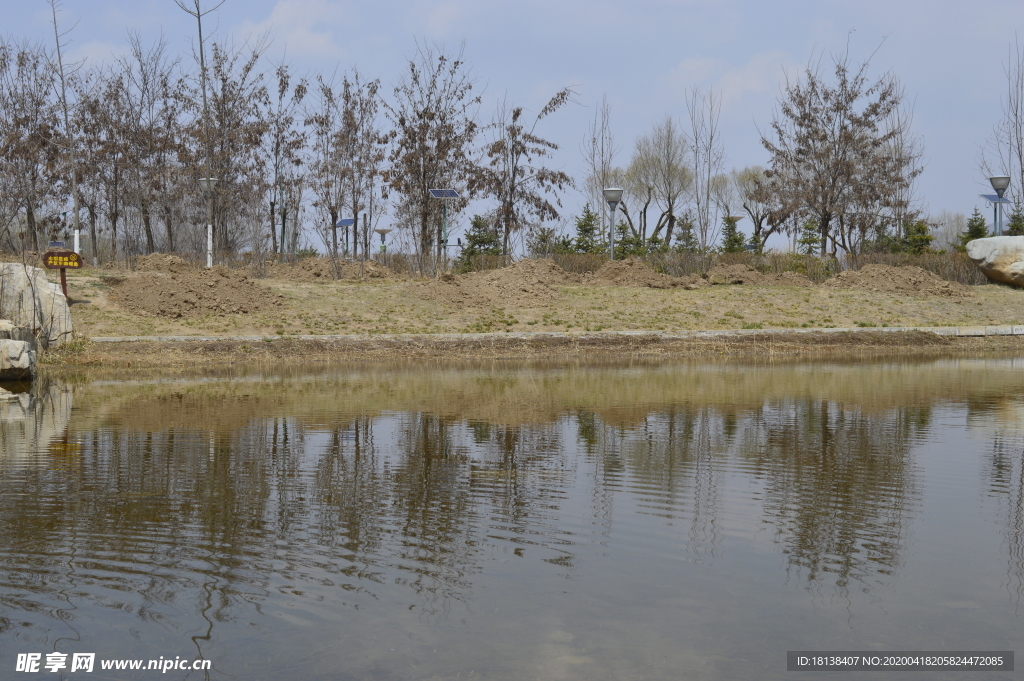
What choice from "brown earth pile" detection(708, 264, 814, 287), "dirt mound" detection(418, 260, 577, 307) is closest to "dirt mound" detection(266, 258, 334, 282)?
"dirt mound" detection(418, 260, 577, 307)

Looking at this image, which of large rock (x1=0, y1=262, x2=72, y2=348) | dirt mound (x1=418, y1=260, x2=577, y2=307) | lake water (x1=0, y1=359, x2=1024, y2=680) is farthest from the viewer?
dirt mound (x1=418, y1=260, x2=577, y2=307)

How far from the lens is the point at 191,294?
2839 cm

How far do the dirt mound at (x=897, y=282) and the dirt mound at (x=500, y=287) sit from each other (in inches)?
480

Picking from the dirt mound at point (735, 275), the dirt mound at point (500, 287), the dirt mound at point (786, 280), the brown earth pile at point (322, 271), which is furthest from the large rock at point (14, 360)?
the dirt mound at point (786, 280)

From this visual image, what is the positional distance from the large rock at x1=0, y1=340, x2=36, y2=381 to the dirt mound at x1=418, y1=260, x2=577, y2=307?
1486 centimetres

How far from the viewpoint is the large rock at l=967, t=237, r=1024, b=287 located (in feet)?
127

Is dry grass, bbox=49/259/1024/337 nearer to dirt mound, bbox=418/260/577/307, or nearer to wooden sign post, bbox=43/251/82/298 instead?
dirt mound, bbox=418/260/577/307

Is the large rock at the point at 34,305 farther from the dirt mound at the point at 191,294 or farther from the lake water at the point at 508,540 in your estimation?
the lake water at the point at 508,540

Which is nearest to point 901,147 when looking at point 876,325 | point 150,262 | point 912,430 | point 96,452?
point 876,325

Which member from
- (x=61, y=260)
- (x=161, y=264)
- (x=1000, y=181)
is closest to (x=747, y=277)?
(x=1000, y=181)

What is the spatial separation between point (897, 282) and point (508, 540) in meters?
33.9

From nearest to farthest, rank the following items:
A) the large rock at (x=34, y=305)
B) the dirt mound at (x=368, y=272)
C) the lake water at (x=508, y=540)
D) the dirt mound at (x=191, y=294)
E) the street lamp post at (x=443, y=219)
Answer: the lake water at (x=508, y=540)
the large rock at (x=34, y=305)
the dirt mound at (x=191, y=294)
the street lamp post at (x=443, y=219)
the dirt mound at (x=368, y=272)

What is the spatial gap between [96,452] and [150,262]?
25.5 m

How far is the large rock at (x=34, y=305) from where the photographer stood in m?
22.8
